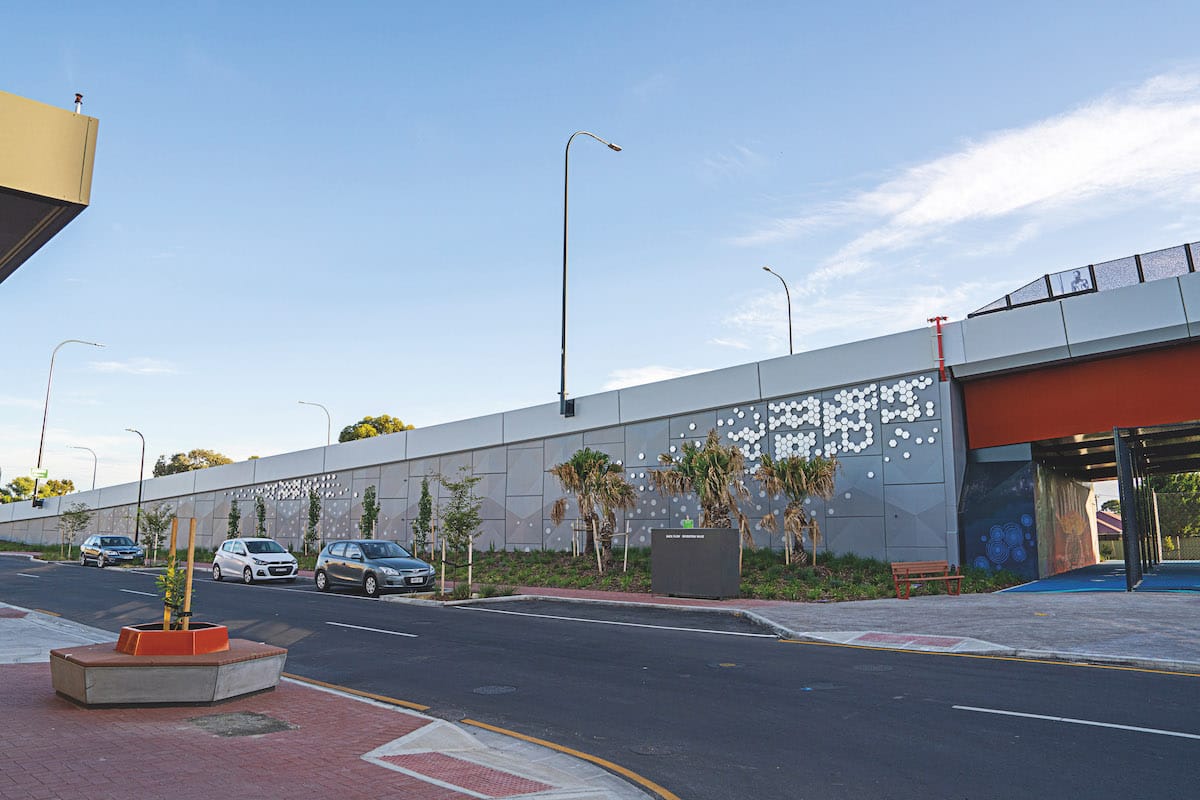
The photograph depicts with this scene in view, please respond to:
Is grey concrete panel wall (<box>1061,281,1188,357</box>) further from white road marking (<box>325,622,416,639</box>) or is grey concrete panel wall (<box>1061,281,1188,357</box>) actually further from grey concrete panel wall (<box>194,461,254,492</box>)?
grey concrete panel wall (<box>194,461,254,492</box>)

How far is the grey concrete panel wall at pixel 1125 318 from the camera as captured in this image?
2208 centimetres

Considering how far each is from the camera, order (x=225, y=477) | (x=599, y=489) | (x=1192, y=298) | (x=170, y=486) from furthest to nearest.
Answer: (x=170, y=486), (x=225, y=477), (x=599, y=489), (x=1192, y=298)

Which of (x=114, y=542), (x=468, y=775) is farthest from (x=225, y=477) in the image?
(x=468, y=775)

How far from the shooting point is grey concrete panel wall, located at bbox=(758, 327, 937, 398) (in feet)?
84.5

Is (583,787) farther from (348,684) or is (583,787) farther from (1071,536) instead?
(1071,536)

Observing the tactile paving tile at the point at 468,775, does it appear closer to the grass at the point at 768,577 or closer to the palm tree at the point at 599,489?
the grass at the point at 768,577

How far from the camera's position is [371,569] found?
24391mm

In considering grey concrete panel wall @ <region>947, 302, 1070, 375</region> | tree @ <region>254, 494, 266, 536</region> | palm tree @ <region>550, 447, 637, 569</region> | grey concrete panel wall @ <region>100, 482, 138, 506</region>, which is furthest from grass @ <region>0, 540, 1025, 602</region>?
grey concrete panel wall @ <region>100, 482, 138, 506</region>

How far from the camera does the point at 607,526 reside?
29875 mm

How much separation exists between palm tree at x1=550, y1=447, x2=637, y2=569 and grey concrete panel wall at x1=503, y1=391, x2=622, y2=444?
3.25 meters

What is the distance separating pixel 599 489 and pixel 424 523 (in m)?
12.0

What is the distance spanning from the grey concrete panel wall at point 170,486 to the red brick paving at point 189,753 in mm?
54971

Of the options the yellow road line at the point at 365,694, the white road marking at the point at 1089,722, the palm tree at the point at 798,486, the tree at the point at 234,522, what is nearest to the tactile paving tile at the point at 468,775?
the yellow road line at the point at 365,694

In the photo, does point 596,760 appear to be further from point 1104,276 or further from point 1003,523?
point 1104,276
